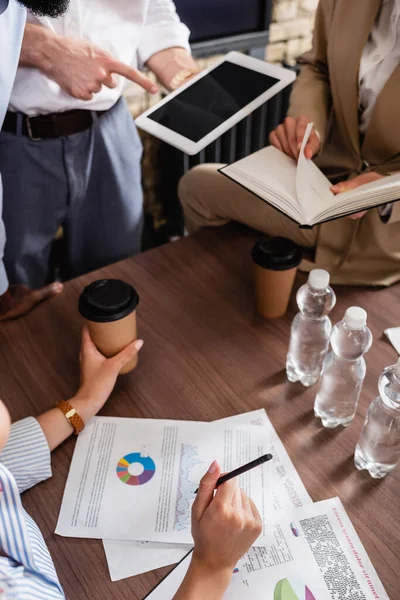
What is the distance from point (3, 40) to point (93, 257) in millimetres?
707

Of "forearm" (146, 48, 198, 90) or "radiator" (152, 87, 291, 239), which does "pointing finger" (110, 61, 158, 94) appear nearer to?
"forearm" (146, 48, 198, 90)

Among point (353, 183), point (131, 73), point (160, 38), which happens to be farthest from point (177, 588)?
point (160, 38)

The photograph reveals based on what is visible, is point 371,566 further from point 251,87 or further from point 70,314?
point 251,87

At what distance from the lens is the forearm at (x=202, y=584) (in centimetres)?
67

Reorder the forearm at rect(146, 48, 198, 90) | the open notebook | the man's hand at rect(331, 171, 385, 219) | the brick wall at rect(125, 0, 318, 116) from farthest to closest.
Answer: the brick wall at rect(125, 0, 318, 116) → the forearm at rect(146, 48, 198, 90) → the man's hand at rect(331, 171, 385, 219) → the open notebook

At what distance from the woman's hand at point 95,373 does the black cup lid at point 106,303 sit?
7cm

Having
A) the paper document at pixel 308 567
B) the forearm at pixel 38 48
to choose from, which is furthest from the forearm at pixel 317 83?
the paper document at pixel 308 567

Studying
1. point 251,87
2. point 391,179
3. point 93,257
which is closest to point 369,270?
point 391,179

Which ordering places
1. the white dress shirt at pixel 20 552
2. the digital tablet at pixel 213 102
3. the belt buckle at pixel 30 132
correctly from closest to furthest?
the white dress shirt at pixel 20 552 < the digital tablet at pixel 213 102 < the belt buckle at pixel 30 132

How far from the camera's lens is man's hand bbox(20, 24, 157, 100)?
1.21 meters

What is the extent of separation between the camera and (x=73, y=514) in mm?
802

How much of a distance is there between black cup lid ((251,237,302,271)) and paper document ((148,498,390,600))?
48 cm

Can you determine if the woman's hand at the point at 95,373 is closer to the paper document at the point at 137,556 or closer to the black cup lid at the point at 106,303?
the black cup lid at the point at 106,303

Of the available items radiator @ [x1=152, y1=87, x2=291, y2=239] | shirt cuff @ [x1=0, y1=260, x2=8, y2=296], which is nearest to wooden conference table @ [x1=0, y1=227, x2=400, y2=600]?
shirt cuff @ [x1=0, y1=260, x2=8, y2=296]
